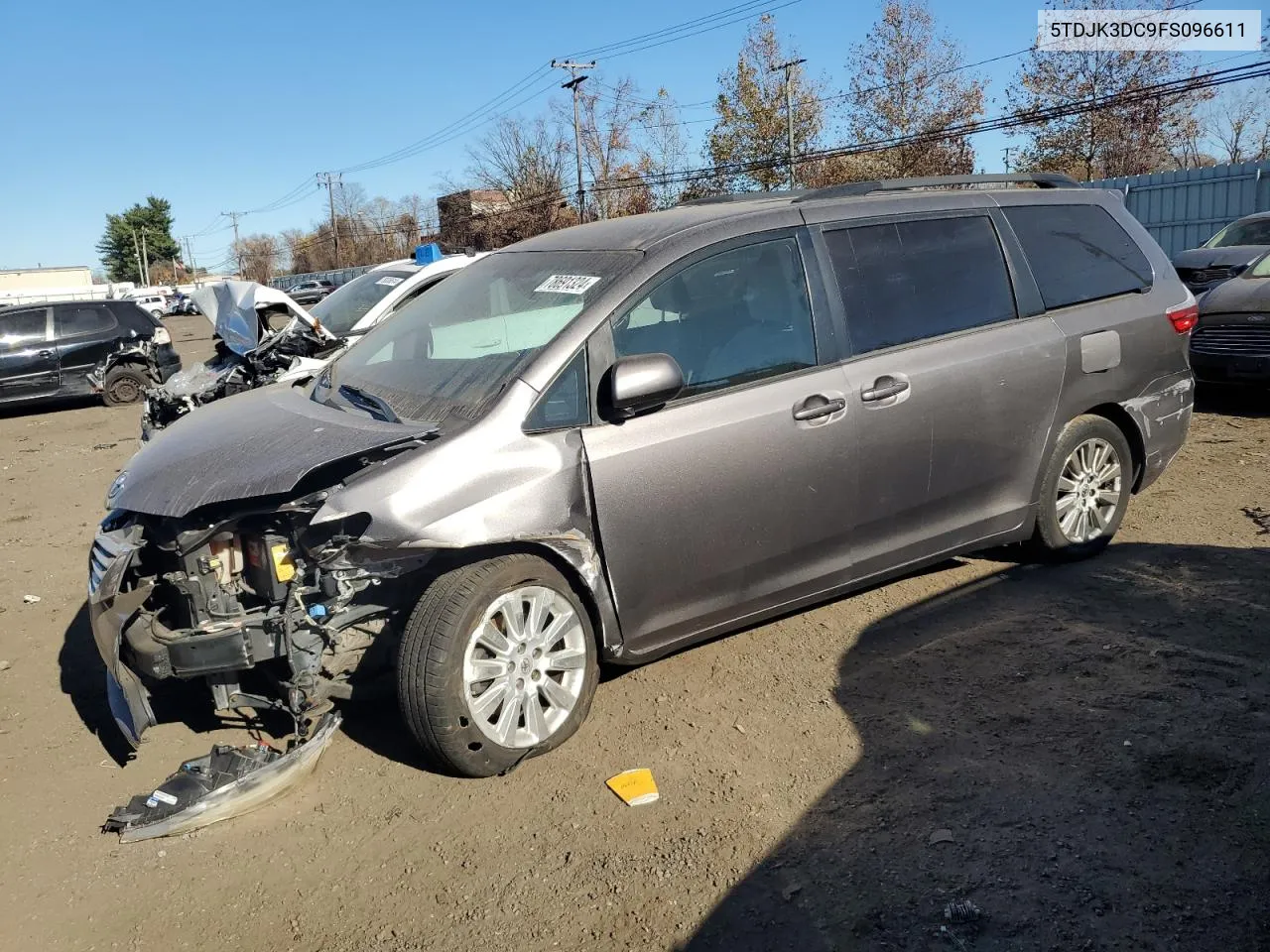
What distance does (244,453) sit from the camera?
11.5 feet

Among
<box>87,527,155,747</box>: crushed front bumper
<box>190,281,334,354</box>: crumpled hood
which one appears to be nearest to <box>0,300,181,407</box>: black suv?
<box>190,281,334,354</box>: crumpled hood

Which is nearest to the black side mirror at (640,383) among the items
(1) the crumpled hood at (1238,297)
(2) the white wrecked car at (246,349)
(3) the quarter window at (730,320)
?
(3) the quarter window at (730,320)

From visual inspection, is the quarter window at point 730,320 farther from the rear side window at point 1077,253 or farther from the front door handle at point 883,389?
the rear side window at point 1077,253

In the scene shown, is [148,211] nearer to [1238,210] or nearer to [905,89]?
[905,89]

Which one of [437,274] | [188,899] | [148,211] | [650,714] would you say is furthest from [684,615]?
[148,211]

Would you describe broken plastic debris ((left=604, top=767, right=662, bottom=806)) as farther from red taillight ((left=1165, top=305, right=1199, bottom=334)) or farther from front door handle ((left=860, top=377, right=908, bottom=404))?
red taillight ((left=1165, top=305, right=1199, bottom=334))

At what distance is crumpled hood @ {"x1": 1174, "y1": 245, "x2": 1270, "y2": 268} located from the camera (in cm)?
1070

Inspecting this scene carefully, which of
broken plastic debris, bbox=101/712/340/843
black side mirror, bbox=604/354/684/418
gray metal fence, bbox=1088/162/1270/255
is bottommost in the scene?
broken plastic debris, bbox=101/712/340/843

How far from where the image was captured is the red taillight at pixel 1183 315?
16.7ft

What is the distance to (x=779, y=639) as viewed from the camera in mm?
4449

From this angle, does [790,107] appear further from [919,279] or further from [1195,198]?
[919,279]

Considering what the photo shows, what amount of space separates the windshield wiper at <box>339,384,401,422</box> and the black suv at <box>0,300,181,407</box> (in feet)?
40.5

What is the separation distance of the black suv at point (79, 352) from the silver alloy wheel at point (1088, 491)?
14.1 m

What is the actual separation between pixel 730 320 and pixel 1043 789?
6.54ft
